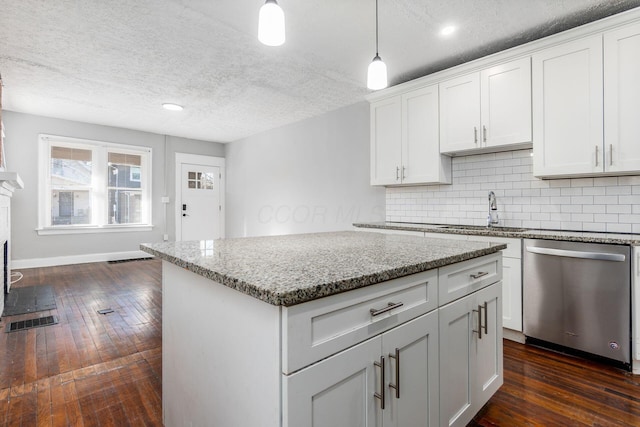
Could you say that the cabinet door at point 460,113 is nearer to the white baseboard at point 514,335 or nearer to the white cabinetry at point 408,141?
the white cabinetry at point 408,141

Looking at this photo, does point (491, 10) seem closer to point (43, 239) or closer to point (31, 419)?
point (31, 419)

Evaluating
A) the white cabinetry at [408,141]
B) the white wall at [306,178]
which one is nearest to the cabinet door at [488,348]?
the white cabinetry at [408,141]

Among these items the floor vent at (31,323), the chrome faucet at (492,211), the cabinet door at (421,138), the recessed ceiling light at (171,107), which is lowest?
the floor vent at (31,323)

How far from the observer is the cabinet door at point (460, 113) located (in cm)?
295

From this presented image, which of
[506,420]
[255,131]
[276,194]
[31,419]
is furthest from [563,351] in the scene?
[255,131]

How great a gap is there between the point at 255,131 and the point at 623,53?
200 inches

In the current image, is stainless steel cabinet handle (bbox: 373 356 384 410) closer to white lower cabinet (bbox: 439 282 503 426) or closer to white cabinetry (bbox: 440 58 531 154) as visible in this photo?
white lower cabinet (bbox: 439 282 503 426)

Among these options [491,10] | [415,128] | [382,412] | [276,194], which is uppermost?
[491,10]

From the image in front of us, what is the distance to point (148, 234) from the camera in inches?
244

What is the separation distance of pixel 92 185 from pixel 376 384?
628cm

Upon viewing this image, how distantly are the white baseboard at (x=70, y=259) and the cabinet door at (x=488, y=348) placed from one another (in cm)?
620

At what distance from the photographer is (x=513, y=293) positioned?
2.51 meters

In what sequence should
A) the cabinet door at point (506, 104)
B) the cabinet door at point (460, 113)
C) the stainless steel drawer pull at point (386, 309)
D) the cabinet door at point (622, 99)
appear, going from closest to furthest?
1. the stainless steel drawer pull at point (386, 309)
2. the cabinet door at point (622, 99)
3. the cabinet door at point (506, 104)
4. the cabinet door at point (460, 113)

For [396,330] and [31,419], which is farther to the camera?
[31,419]
